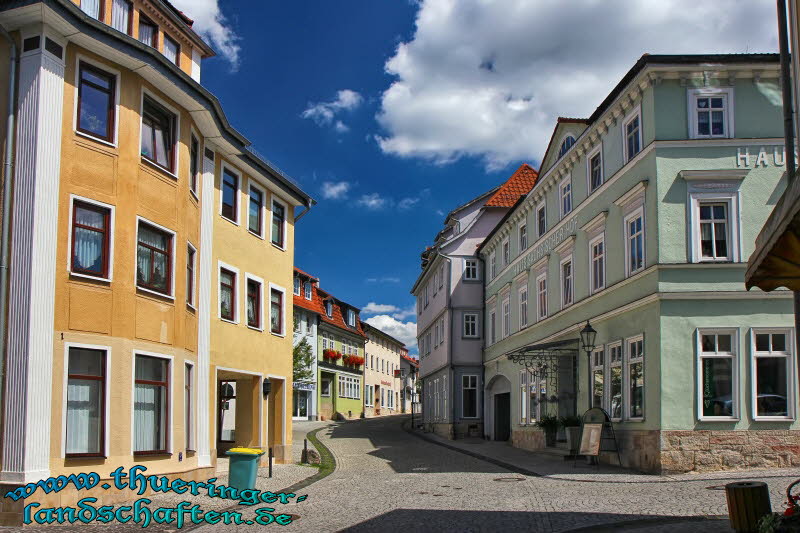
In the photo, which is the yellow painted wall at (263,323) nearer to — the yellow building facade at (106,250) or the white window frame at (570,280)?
the yellow building facade at (106,250)

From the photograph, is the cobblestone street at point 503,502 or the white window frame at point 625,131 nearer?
the cobblestone street at point 503,502

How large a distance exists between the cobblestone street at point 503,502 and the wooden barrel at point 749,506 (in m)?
1.19

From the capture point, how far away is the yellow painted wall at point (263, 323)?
76.8 feet

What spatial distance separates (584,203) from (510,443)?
13.5m

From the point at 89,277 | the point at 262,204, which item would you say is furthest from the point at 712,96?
the point at 89,277

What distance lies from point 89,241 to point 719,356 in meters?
14.4

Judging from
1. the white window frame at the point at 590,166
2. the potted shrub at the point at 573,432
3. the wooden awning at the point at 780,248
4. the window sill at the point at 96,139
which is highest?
the white window frame at the point at 590,166

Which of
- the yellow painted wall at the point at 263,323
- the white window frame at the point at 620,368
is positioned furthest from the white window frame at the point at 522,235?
the white window frame at the point at 620,368

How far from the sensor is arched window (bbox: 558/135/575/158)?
2803 cm

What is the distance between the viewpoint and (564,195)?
1125 inches

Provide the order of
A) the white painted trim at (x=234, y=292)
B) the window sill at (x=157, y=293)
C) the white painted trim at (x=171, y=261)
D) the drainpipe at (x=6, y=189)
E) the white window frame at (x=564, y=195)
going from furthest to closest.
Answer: the white window frame at (x=564, y=195), the white painted trim at (x=234, y=292), the window sill at (x=157, y=293), the white painted trim at (x=171, y=261), the drainpipe at (x=6, y=189)

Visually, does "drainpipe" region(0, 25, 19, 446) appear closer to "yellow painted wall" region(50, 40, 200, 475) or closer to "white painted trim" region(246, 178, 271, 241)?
"yellow painted wall" region(50, 40, 200, 475)

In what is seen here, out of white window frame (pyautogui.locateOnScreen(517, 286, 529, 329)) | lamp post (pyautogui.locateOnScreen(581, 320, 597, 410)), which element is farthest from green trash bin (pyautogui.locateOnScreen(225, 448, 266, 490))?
white window frame (pyautogui.locateOnScreen(517, 286, 529, 329))

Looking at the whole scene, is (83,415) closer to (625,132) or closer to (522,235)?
(625,132)
